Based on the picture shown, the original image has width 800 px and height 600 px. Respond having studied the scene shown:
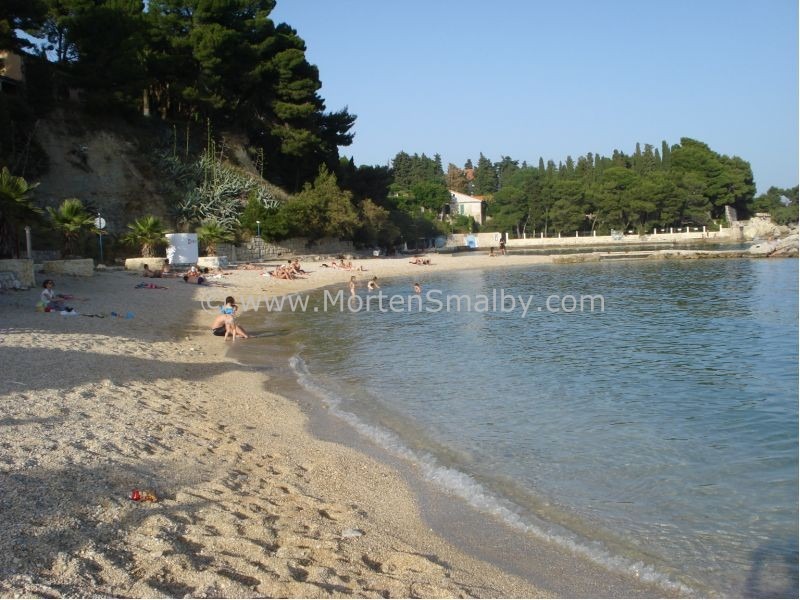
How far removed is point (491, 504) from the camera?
633 centimetres

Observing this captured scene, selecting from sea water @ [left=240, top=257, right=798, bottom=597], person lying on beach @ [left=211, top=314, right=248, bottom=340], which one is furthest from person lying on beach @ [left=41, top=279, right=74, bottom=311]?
sea water @ [left=240, top=257, right=798, bottom=597]

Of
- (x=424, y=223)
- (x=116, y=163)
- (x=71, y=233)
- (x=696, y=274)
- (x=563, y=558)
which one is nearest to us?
(x=563, y=558)

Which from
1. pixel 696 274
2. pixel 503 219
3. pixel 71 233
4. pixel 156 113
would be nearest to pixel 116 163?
pixel 156 113

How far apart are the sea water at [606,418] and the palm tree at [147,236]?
1418 centimetres

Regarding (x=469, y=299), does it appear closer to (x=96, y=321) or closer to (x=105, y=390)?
(x=96, y=321)

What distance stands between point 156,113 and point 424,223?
1287 inches

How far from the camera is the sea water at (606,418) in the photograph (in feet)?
18.7

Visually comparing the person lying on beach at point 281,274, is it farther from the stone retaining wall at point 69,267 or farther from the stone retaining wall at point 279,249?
the stone retaining wall at point 69,267

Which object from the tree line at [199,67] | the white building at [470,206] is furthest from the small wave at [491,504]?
the white building at [470,206]

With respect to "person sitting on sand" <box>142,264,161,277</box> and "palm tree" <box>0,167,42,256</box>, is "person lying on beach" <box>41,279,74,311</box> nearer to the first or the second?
"palm tree" <box>0,167,42,256</box>

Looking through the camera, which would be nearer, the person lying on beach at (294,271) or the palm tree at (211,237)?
the person lying on beach at (294,271)

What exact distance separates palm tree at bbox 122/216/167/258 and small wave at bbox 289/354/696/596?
25.7 metres

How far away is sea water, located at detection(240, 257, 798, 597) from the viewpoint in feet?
18.7

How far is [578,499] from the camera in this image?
6523mm
